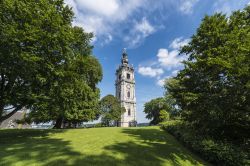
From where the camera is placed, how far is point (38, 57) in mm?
9516

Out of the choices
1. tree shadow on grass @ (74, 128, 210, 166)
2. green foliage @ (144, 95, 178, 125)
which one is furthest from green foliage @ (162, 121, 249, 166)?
green foliage @ (144, 95, 178, 125)

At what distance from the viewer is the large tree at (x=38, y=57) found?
9266mm

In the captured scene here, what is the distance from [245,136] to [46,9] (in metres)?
15.8

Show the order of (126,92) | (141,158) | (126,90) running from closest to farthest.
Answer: (141,158)
(126,92)
(126,90)

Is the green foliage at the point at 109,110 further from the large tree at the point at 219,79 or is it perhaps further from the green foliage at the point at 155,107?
the large tree at the point at 219,79

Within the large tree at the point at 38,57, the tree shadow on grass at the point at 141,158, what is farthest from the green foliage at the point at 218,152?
the large tree at the point at 38,57

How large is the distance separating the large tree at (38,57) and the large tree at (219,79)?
27.7 feet

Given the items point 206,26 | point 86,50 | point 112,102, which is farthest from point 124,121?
point 206,26

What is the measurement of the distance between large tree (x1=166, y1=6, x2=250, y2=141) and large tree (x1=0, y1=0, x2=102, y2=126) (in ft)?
27.7

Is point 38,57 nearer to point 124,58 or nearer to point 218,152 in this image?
point 218,152

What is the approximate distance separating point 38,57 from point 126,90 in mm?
57916

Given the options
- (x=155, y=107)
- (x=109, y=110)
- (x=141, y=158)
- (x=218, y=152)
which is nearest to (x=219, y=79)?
(x=218, y=152)

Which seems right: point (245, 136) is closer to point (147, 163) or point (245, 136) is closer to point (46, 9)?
point (147, 163)

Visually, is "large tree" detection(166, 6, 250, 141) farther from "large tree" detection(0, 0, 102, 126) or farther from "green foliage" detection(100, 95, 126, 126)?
"green foliage" detection(100, 95, 126, 126)
